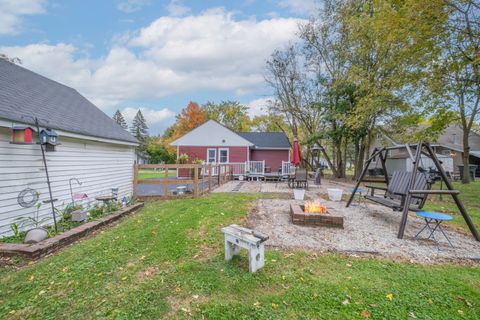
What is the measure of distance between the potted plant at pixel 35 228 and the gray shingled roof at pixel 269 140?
14827 mm

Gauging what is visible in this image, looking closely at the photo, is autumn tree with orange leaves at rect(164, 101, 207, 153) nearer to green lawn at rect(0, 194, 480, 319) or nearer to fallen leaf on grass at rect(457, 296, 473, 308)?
green lawn at rect(0, 194, 480, 319)

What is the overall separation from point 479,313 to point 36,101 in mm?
9129

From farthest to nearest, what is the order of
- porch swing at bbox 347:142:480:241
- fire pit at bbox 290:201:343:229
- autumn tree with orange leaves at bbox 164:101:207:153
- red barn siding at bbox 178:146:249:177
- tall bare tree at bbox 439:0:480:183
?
autumn tree with orange leaves at bbox 164:101:207:153
red barn siding at bbox 178:146:249:177
tall bare tree at bbox 439:0:480:183
fire pit at bbox 290:201:343:229
porch swing at bbox 347:142:480:241

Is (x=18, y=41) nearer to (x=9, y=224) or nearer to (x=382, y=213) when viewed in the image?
(x=9, y=224)

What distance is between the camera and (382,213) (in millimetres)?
6082

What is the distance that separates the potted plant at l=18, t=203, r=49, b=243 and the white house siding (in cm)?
14

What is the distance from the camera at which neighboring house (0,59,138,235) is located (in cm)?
444

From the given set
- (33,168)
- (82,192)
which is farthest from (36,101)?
(82,192)

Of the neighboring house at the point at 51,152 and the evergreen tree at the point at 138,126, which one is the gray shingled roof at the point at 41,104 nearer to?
the neighboring house at the point at 51,152

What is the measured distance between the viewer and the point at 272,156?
18.8 metres

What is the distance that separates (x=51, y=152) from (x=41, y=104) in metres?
1.55

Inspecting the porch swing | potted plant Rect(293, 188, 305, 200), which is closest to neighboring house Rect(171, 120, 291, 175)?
potted plant Rect(293, 188, 305, 200)

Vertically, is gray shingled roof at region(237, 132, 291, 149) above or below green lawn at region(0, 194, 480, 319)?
above

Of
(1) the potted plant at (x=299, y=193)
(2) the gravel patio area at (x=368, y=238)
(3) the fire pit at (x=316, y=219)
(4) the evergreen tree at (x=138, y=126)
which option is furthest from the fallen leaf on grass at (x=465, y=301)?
(4) the evergreen tree at (x=138, y=126)
